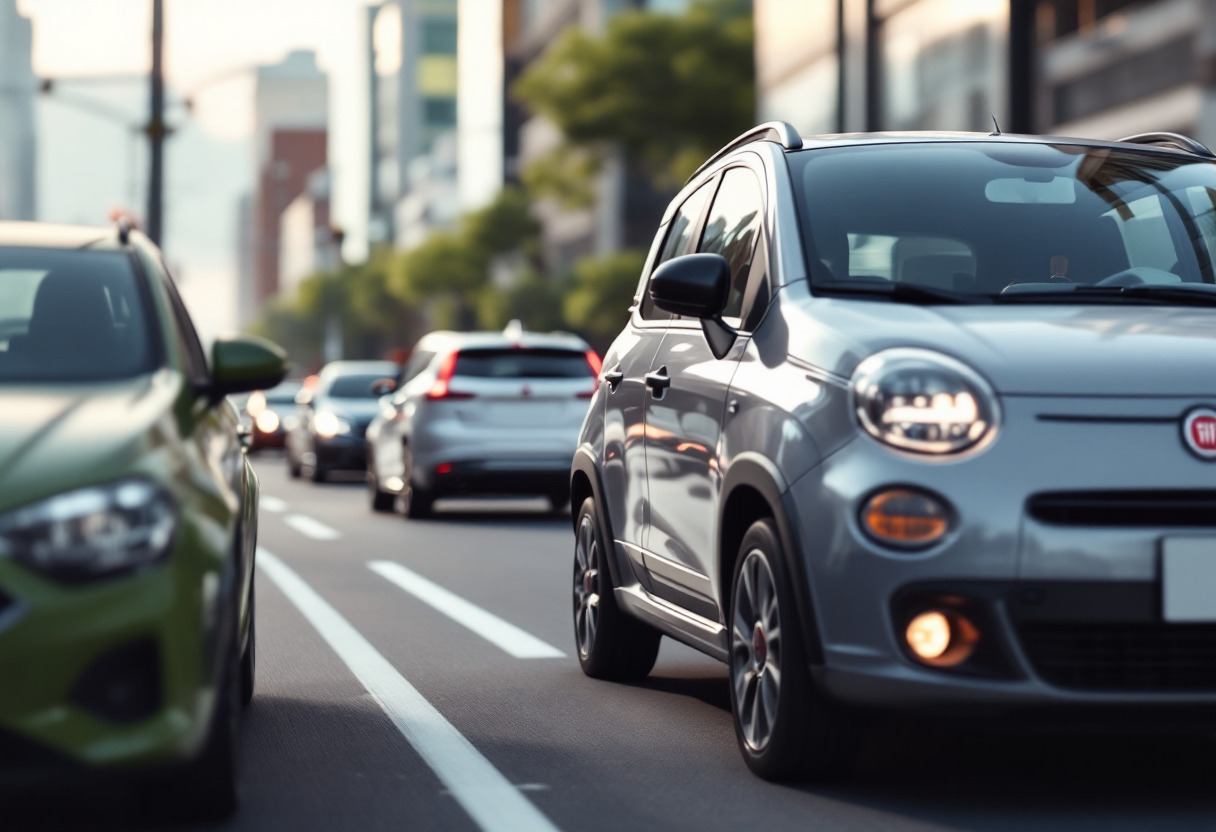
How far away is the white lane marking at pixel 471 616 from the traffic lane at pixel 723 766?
43 cm

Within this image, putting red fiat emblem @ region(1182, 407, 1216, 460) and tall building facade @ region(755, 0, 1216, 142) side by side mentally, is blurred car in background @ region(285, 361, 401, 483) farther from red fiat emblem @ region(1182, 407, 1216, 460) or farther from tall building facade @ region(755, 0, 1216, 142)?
red fiat emblem @ region(1182, 407, 1216, 460)

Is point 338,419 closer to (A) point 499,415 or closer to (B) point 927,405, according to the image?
(A) point 499,415

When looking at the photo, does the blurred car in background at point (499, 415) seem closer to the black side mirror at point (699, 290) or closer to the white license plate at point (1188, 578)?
the black side mirror at point (699, 290)

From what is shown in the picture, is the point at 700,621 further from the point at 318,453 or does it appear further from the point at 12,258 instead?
the point at 318,453

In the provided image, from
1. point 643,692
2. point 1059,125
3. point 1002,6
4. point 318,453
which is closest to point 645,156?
point 1059,125

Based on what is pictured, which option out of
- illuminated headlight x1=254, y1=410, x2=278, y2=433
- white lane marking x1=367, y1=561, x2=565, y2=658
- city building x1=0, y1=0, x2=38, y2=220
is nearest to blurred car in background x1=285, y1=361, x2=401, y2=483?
illuminated headlight x1=254, y1=410, x2=278, y2=433

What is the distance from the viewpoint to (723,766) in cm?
602

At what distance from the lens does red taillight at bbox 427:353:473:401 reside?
1808 cm

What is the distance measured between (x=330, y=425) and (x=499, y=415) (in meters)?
9.22

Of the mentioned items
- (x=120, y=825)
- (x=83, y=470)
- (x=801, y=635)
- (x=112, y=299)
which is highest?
(x=112, y=299)

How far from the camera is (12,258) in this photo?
5.86m

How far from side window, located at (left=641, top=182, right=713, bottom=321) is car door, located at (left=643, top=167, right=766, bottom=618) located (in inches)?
7.5

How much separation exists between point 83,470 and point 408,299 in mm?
89656

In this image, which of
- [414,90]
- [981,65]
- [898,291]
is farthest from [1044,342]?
[414,90]
